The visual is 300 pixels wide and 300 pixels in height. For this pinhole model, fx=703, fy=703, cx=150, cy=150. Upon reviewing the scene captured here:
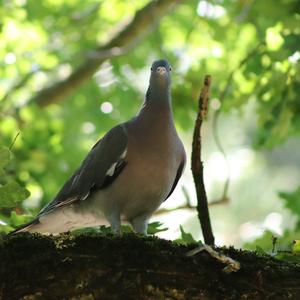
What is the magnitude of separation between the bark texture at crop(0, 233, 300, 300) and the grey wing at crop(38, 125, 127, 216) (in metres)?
1.09

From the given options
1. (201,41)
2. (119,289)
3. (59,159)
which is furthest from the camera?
(201,41)

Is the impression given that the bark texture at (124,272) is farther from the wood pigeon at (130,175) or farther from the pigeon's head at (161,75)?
the pigeon's head at (161,75)

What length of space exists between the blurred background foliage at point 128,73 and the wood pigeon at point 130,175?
2.62ft

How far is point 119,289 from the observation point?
2590mm

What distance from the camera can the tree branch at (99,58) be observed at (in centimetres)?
719

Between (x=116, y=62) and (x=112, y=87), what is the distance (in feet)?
1.11

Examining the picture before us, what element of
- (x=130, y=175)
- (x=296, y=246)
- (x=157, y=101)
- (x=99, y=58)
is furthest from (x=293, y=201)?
(x=99, y=58)

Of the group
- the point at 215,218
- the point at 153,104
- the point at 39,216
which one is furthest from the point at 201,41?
the point at 215,218

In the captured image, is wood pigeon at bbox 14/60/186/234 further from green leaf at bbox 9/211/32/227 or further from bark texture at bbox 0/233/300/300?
bark texture at bbox 0/233/300/300

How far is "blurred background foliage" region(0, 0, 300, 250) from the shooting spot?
512cm

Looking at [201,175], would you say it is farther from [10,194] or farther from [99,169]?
[10,194]

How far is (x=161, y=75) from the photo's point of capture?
409cm

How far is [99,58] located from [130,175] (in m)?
3.50

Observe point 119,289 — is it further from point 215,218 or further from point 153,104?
point 215,218
